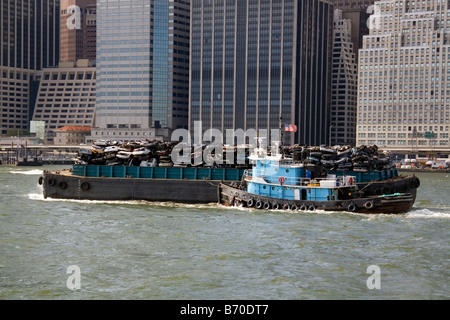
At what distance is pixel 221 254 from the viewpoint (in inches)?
1813

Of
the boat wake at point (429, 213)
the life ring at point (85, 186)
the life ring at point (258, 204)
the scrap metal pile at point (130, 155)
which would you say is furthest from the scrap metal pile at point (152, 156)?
the boat wake at point (429, 213)

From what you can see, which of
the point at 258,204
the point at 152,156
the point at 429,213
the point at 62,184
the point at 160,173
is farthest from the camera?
the point at 152,156

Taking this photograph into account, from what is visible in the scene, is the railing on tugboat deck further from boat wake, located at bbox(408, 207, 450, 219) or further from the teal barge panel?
the teal barge panel

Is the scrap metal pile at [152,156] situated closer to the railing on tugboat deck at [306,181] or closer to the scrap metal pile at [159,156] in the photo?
the scrap metal pile at [159,156]

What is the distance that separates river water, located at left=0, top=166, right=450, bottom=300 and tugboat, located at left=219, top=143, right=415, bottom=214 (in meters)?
1.21

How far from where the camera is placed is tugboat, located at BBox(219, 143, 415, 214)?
2557 inches

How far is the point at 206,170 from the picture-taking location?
3051 inches

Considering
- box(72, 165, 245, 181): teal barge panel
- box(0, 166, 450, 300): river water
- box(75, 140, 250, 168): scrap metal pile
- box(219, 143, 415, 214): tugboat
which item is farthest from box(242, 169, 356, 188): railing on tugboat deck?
box(75, 140, 250, 168): scrap metal pile

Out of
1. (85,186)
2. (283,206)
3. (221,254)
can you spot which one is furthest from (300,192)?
(85,186)

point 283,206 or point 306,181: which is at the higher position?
point 306,181

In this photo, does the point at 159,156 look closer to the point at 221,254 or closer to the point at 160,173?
the point at 160,173

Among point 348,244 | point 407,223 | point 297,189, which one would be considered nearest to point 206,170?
point 297,189

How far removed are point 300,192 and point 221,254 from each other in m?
21.7

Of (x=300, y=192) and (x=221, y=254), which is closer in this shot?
(x=221, y=254)
